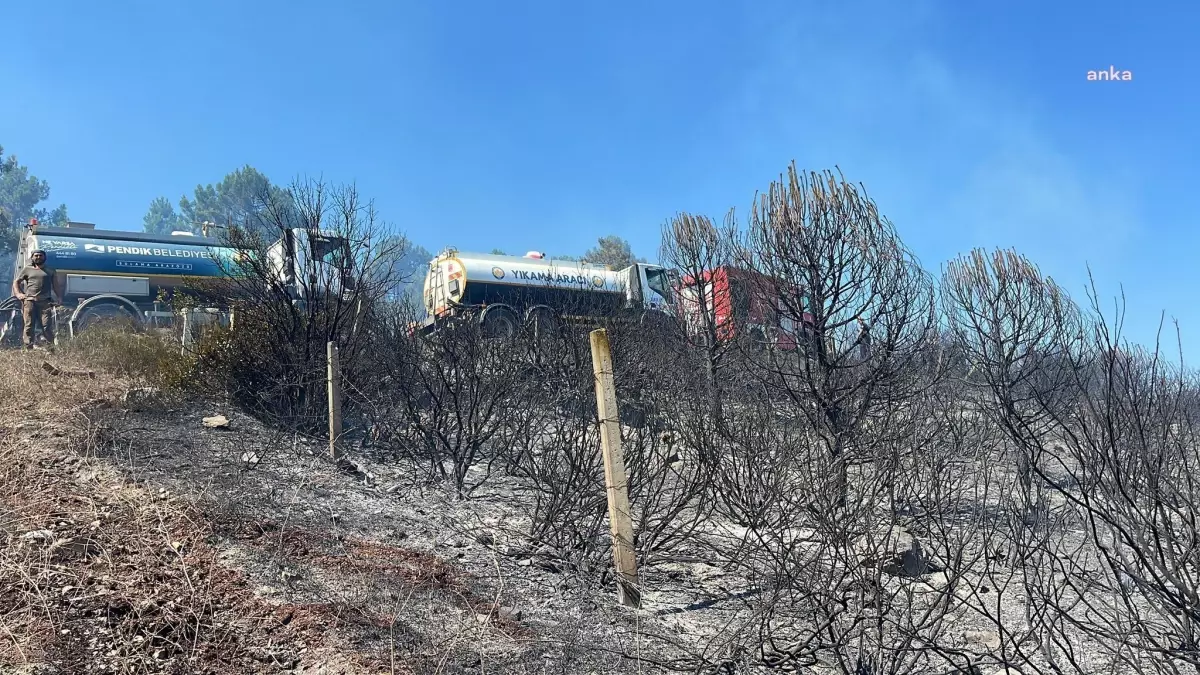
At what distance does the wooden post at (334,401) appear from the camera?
736 cm

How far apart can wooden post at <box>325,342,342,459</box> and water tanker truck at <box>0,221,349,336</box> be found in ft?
22.4

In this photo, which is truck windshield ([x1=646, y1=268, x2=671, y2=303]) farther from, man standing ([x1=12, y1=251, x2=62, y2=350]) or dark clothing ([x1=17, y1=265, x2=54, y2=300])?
dark clothing ([x1=17, y1=265, x2=54, y2=300])

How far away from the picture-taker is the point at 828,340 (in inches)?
306

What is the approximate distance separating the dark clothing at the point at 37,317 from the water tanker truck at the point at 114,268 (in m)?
0.38

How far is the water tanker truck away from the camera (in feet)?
45.5

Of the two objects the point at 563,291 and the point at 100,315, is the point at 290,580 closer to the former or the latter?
the point at 563,291

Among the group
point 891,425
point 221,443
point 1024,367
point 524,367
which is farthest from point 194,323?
point 1024,367

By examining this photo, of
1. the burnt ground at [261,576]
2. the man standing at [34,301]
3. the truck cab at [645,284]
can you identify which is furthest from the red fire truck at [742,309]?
the man standing at [34,301]

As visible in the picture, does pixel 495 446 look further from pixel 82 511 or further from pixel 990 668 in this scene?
pixel 990 668

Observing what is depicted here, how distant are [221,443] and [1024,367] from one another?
9903mm

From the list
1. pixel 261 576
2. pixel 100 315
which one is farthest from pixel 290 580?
pixel 100 315

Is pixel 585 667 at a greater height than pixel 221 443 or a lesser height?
lesser

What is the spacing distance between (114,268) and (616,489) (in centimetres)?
1410

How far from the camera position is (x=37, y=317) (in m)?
12.1
